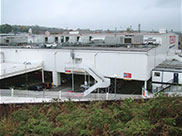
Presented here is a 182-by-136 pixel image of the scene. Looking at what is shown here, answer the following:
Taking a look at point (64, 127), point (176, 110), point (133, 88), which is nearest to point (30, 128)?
point (64, 127)

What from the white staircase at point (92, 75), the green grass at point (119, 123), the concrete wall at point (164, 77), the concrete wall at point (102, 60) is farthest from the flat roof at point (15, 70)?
the green grass at point (119, 123)

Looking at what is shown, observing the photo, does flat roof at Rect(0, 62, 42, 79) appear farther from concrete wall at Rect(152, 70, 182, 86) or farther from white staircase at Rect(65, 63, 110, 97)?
concrete wall at Rect(152, 70, 182, 86)

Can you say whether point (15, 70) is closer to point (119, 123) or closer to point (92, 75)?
point (92, 75)

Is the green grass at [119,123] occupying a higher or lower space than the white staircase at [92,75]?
higher

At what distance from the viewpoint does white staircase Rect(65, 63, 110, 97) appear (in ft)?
54.6

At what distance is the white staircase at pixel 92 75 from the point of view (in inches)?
655

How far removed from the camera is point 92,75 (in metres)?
18.2

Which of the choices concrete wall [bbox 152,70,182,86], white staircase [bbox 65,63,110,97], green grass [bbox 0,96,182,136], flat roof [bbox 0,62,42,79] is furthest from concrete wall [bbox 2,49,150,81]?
green grass [bbox 0,96,182,136]

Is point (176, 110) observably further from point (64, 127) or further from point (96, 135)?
point (64, 127)

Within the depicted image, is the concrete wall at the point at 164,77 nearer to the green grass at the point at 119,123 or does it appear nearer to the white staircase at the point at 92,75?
the white staircase at the point at 92,75

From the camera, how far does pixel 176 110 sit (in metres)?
4.67

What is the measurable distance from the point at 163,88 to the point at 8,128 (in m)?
15.6

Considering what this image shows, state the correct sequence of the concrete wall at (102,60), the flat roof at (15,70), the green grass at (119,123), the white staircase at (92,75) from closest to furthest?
the green grass at (119,123) → the white staircase at (92,75) → the flat roof at (15,70) → the concrete wall at (102,60)

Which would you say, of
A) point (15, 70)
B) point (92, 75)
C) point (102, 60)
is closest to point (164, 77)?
point (102, 60)
